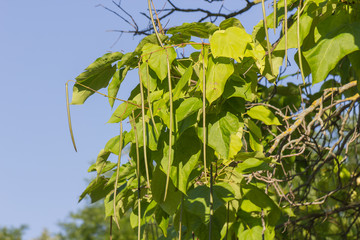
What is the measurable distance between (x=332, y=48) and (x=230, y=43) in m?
0.18

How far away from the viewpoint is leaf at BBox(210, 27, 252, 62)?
2.76 ft

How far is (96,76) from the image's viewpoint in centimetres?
105

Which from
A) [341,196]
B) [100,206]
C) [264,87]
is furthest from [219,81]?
[100,206]

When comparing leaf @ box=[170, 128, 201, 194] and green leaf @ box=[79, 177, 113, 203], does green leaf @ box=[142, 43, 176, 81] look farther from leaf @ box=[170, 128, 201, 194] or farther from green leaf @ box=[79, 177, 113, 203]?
green leaf @ box=[79, 177, 113, 203]

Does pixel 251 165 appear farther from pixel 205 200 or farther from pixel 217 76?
pixel 217 76

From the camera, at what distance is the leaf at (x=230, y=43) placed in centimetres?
84

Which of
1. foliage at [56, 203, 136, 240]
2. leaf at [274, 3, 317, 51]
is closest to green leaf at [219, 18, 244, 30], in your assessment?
leaf at [274, 3, 317, 51]

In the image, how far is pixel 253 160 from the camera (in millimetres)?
999

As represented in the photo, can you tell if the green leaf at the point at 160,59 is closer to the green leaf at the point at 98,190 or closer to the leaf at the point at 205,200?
the leaf at the point at 205,200

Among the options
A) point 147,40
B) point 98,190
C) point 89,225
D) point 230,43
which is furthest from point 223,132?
point 89,225

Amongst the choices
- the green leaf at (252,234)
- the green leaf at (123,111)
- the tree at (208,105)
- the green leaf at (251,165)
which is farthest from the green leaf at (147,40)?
the green leaf at (252,234)

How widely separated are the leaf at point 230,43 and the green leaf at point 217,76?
0.02 meters

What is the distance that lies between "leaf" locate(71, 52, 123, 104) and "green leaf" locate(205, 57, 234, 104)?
0.25 m

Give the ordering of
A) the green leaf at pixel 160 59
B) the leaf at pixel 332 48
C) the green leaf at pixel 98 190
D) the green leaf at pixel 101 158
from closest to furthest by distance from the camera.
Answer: the leaf at pixel 332 48 < the green leaf at pixel 160 59 < the green leaf at pixel 101 158 < the green leaf at pixel 98 190
